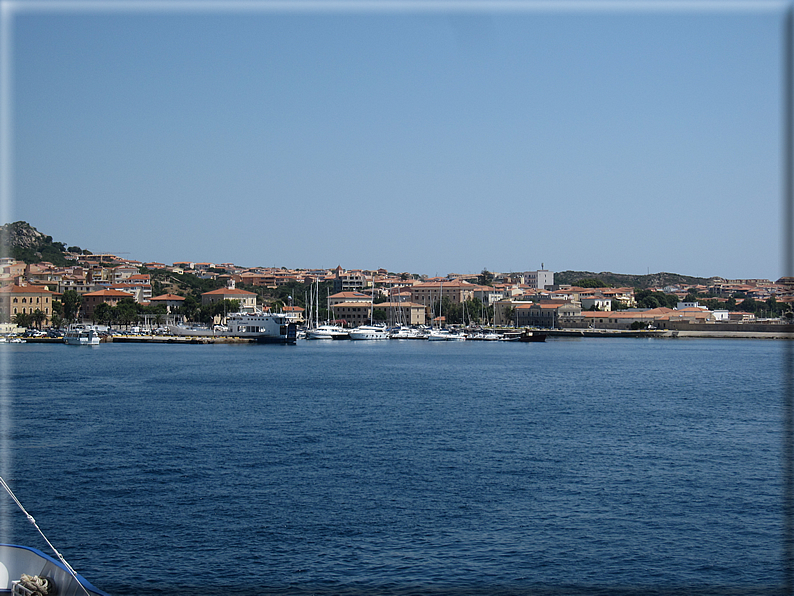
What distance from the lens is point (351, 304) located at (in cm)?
4116

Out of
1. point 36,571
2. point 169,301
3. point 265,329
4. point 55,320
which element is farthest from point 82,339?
point 36,571

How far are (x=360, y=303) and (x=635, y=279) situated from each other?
45.8m

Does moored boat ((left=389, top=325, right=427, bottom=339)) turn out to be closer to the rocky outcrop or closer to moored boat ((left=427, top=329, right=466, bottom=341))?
moored boat ((left=427, top=329, right=466, bottom=341))

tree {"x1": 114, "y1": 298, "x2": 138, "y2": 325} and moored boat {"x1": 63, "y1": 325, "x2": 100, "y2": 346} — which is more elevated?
tree {"x1": 114, "y1": 298, "x2": 138, "y2": 325}

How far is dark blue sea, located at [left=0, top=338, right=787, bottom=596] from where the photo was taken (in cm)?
402

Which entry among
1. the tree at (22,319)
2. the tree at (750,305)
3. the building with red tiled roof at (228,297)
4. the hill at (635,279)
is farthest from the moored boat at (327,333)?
the hill at (635,279)

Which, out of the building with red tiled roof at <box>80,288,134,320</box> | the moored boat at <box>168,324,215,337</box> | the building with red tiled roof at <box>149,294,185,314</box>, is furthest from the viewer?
the building with red tiled roof at <box>149,294,185,314</box>

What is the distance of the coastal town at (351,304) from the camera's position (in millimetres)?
31625

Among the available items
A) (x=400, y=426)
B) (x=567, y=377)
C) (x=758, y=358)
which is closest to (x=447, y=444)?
(x=400, y=426)

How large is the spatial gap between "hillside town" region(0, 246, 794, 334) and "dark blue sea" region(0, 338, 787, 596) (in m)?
18.3

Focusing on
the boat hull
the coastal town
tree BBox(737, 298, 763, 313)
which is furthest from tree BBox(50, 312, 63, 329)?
tree BBox(737, 298, 763, 313)

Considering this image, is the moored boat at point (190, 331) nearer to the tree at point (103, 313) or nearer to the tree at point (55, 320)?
the tree at point (103, 313)

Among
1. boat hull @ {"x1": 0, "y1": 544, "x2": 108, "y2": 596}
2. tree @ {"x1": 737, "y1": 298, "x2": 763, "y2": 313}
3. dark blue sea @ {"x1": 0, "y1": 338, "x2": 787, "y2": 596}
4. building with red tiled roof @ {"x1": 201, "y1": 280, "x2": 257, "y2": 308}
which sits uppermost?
building with red tiled roof @ {"x1": 201, "y1": 280, "x2": 257, "y2": 308}

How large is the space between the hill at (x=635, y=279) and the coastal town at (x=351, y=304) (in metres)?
20.2
